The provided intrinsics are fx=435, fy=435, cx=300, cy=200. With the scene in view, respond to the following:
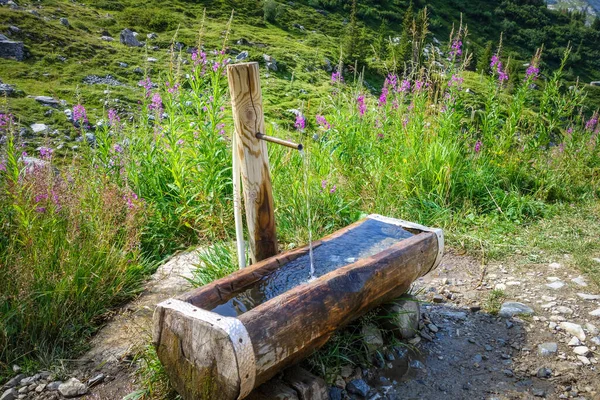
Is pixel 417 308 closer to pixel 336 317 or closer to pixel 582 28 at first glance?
pixel 336 317

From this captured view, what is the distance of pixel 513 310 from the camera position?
3369 millimetres

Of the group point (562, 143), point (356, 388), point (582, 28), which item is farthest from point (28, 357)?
point (582, 28)

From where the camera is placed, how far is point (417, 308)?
3092 millimetres

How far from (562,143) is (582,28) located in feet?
189

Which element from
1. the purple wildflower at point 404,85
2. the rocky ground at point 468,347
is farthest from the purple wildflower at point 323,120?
the rocky ground at point 468,347

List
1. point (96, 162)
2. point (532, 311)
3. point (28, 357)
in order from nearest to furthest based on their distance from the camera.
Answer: point (28, 357) < point (532, 311) < point (96, 162)

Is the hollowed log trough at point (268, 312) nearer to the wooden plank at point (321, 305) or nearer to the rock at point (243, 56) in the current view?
the wooden plank at point (321, 305)

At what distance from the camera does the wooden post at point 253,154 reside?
2.69 meters

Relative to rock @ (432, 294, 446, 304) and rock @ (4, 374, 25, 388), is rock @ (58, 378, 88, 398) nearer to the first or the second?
rock @ (4, 374, 25, 388)

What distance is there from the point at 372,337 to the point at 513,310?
1.29 m

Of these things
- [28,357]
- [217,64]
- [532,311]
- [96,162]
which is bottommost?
[28,357]

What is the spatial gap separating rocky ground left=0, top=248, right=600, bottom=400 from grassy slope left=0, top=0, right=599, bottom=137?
243 cm

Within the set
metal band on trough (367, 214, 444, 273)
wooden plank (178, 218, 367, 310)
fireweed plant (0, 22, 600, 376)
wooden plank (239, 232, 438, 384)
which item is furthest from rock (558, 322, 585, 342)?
wooden plank (178, 218, 367, 310)

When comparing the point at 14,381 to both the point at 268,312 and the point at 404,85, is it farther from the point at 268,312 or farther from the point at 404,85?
the point at 404,85
